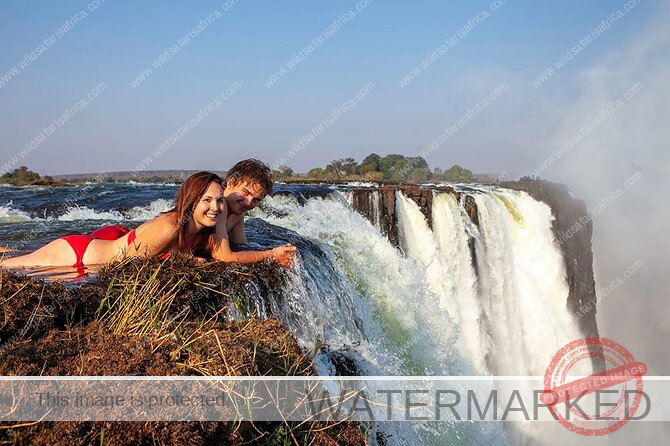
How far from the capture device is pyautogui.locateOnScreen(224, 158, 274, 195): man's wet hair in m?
4.94

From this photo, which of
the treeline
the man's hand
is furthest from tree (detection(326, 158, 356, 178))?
the man's hand

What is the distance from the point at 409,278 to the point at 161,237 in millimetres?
4898

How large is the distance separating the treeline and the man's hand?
2316cm

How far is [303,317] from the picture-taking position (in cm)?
493

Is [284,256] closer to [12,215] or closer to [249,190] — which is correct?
[249,190]

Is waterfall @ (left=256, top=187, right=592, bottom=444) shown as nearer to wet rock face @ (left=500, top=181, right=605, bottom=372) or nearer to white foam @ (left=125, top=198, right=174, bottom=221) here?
wet rock face @ (left=500, top=181, right=605, bottom=372)

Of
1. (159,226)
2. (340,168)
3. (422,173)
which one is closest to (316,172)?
(340,168)

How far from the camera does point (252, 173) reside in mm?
4938

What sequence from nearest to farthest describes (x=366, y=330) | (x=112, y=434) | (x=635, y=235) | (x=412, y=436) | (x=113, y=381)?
1. (x=112, y=434)
2. (x=113, y=381)
3. (x=412, y=436)
4. (x=366, y=330)
5. (x=635, y=235)

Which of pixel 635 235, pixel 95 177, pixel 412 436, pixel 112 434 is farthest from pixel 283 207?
pixel 635 235

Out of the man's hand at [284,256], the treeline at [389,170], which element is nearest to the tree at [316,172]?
the treeline at [389,170]

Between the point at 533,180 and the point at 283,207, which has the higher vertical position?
the point at 533,180

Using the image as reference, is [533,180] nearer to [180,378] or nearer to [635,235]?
[635,235]

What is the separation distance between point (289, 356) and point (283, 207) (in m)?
7.40
